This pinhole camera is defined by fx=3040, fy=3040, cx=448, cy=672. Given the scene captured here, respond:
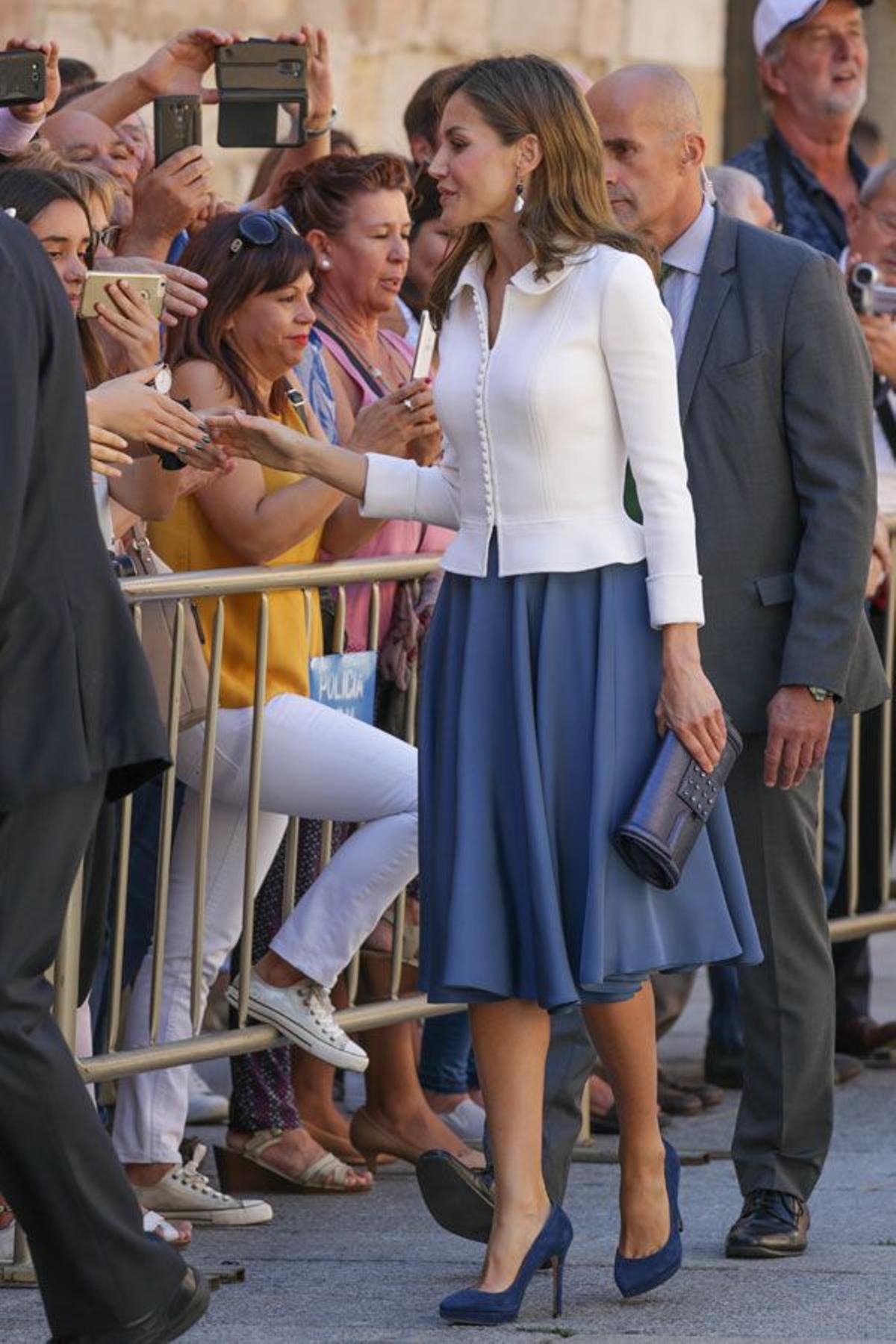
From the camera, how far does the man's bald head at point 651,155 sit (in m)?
5.58

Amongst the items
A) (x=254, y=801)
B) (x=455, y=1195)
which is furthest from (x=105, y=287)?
(x=455, y=1195)

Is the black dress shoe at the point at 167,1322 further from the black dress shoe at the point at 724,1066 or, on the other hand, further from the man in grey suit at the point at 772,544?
the black dress shoe at the point at 724,1066

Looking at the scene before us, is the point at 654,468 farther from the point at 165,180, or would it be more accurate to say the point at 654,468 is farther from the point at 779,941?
the point at 165,180

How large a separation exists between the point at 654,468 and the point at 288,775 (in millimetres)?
1219

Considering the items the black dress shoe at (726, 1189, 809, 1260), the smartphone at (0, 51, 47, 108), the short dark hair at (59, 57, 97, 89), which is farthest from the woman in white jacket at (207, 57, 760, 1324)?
the short dark hair at (59, 57, 97, 89)

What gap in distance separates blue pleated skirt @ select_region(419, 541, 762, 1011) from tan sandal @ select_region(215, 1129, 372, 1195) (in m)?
1.30

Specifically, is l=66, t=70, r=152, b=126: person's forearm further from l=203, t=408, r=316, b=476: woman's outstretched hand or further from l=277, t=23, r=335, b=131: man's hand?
l=203, t=408, r=316, b=476: woman's outstretched hand

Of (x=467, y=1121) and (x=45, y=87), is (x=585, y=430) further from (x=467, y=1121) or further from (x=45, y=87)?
(x=467, y=1121)

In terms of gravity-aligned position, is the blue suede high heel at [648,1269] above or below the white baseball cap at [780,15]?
below

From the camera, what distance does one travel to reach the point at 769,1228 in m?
5.43

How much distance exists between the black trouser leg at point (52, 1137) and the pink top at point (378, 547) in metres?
1.88

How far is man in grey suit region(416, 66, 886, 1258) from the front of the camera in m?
5.41

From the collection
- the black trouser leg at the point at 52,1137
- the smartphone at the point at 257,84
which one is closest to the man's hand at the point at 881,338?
the smartphone at the point at 257,84

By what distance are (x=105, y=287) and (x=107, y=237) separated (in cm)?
67
